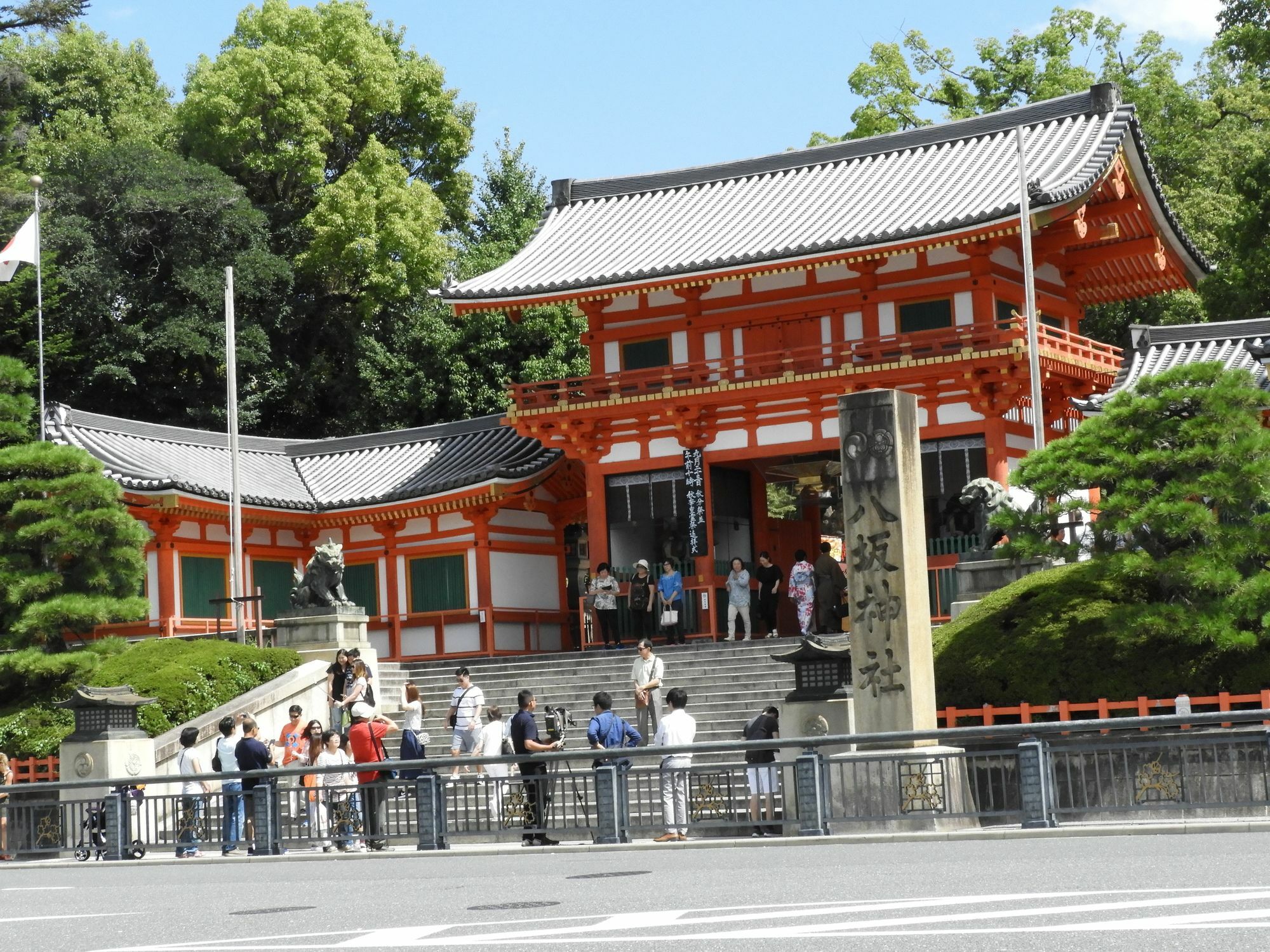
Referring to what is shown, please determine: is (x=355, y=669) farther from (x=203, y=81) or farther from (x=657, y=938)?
(x=203, y=81)

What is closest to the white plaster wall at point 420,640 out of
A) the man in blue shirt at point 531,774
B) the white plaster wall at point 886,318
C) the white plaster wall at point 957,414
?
the white plaster wall at point 886,318

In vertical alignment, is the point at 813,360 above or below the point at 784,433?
above

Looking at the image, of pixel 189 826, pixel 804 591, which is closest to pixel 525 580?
pixel 804 591

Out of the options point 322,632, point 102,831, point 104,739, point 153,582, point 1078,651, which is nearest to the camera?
point 102,831

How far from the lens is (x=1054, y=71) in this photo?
46.3 m

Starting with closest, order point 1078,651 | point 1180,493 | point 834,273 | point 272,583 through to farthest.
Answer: point 1180,493
point 1078,651
point 834,273
point 272,583

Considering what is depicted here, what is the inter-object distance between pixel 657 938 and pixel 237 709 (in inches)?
691

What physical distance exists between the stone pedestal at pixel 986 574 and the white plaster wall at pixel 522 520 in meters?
12.4

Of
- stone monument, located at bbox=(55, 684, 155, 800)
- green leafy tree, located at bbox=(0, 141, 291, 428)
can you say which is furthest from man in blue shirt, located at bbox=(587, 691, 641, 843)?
green leafy tree, located at bbox=(0, 141, 291, 428)

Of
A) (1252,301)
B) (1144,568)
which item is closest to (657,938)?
(1144,568)

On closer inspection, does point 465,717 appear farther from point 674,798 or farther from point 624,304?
point 624,304

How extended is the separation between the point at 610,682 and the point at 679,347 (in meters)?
9.23

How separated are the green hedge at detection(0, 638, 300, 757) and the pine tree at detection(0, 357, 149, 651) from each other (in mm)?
540

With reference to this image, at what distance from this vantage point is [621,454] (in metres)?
33.4
